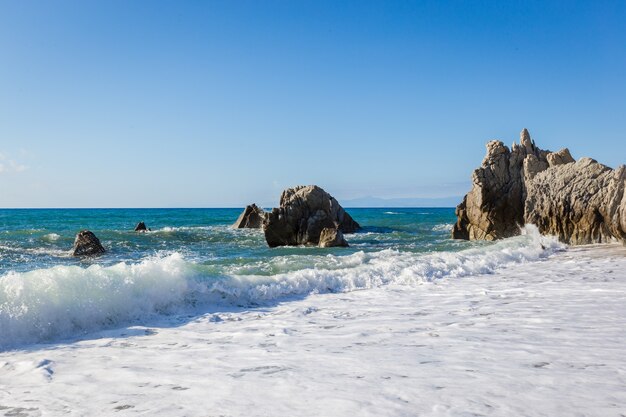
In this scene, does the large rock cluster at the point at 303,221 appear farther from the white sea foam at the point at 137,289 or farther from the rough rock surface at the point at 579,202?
the white sea foam at the point at 137,289

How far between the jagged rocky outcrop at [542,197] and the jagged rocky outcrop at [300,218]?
774 cm

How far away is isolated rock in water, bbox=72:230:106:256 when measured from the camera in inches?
827

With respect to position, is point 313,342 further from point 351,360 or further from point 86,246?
point 86,246

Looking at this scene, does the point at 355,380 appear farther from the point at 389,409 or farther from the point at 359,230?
the point at 359,230

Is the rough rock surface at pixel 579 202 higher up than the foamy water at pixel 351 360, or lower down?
higher up

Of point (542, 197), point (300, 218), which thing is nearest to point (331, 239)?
point (300, 218)

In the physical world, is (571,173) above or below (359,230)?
above

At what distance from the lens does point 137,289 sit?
30.1 feet

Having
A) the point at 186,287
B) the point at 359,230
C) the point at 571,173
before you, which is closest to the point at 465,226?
the point at 571,173

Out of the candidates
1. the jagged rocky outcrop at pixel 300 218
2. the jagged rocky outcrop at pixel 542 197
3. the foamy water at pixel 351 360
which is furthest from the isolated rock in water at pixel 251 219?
the foamy water at pixel 351 360

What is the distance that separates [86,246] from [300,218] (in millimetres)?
10986

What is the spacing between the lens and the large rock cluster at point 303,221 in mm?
25391

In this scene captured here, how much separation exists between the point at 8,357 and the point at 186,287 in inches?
147

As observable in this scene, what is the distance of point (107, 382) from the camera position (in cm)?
509
